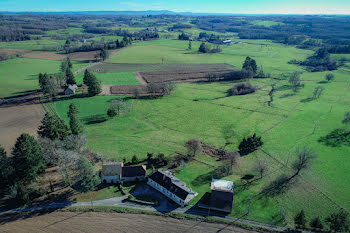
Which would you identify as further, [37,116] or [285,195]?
[37,116]

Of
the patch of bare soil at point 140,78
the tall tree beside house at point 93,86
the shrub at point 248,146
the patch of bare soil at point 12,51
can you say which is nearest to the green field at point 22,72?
the patch of bare soil at point 12,51

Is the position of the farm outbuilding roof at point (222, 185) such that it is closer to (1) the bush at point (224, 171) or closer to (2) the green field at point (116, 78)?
(1) the bush at point (224, 171)

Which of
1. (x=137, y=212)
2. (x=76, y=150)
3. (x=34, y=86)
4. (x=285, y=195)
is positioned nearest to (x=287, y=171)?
(x=285, y=195)

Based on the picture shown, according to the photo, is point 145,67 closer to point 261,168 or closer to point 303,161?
point 261,168

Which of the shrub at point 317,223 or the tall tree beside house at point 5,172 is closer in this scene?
the shrub at point 317,223

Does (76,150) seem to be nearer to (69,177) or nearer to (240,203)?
(69,177)

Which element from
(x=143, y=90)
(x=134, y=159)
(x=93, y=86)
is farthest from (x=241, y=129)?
(x=93, y=86)
